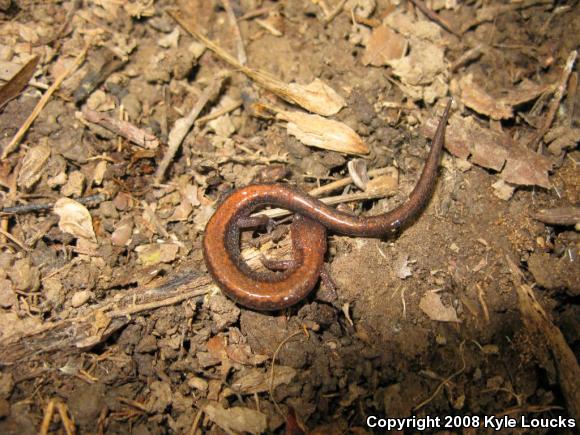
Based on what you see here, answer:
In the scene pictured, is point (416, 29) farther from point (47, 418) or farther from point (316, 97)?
point (47, 418)

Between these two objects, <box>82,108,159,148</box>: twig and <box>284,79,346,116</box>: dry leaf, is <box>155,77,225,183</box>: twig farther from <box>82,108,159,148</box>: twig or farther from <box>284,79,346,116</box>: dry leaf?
<box>284,79,346,116</box>: dry leaf

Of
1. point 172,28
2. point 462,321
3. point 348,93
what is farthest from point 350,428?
point 172,28

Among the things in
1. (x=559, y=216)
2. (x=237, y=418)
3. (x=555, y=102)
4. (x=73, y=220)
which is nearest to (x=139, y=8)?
(x=73, y=220)

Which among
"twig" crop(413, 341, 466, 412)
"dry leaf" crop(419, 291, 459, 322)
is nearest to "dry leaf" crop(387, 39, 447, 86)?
"dry leaf" crop(419, 291, 459, 322)

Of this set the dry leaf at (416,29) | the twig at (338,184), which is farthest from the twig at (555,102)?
the twig at (338,184)

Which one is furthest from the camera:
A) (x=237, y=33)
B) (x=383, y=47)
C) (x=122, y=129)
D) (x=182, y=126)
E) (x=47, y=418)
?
(x=237, y=33)

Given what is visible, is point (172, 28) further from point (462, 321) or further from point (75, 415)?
point (462, 321)

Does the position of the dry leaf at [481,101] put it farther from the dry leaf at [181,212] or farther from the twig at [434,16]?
the dry leaf at [181,212]
